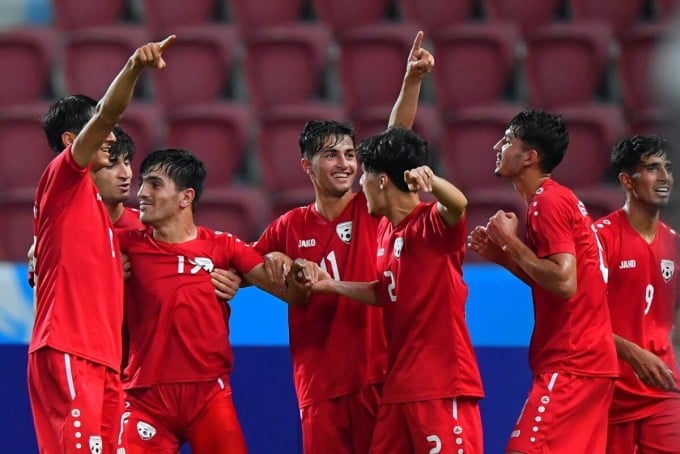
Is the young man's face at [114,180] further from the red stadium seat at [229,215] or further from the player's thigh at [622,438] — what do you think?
the red stadium seat at [229,215]

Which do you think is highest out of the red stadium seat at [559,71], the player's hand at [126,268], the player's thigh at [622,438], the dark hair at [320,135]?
the red stadium seat at [559,71]

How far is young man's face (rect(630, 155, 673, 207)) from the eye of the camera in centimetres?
489

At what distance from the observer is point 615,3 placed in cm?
893

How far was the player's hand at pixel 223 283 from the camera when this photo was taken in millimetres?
4844

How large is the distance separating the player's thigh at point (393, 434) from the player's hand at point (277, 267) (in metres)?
0.75

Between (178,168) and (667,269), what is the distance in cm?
216

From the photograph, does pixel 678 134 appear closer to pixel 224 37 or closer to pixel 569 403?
pixel 569 403

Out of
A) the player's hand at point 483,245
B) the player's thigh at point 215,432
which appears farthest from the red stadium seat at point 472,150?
the player's thigh at point 215,432

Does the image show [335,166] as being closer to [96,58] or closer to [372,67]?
[372,67]

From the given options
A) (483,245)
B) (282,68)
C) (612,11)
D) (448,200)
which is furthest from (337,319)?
(612,11)

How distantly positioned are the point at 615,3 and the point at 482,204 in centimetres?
230

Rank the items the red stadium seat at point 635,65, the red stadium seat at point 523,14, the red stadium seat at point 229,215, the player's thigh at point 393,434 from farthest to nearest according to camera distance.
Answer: the red stadium seat at point 523,14, the red stadium seat at point 635,65, the red stadium seat at point 229,215, the player's thigh at point 393,434

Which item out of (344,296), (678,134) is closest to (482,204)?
(344,296)

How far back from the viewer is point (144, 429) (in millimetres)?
4703
